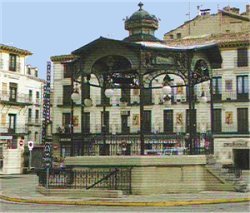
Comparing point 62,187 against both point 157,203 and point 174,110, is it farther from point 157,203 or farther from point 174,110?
point 174,110

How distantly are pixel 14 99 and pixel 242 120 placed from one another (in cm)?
2470

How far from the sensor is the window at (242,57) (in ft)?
189

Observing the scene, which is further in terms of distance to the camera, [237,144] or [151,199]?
[237,144]

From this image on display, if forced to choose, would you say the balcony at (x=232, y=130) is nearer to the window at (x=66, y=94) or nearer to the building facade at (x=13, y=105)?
the window at (x=66, y=94)

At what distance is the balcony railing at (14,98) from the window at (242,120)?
2339 cm

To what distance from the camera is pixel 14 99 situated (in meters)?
61.0

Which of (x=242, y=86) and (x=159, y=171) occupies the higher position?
(x=242, y=86)

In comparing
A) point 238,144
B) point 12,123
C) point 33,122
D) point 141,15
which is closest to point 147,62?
point 141,15

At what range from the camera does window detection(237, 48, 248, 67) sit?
57594mm

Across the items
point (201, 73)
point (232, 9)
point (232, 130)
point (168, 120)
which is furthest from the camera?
point (232, 9)

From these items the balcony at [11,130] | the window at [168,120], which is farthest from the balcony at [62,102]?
the window at [168,120]

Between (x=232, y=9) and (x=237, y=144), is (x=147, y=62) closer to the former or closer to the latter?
(x=237, y=144)

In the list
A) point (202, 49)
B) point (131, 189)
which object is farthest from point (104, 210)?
point (202, 49)

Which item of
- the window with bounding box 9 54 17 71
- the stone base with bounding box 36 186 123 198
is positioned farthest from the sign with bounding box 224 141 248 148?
the stone base with bounding box 36 186 123 198
